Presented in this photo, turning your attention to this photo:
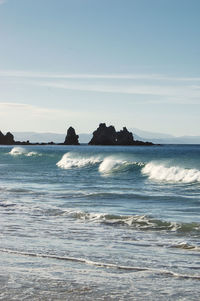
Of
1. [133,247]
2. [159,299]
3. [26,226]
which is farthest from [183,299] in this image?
[26,226]

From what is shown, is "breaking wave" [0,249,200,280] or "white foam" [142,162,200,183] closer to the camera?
"breaking wave" [0,249,200,280]

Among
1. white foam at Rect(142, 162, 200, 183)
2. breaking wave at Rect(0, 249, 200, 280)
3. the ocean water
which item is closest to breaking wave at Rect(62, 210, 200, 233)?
the ocean water

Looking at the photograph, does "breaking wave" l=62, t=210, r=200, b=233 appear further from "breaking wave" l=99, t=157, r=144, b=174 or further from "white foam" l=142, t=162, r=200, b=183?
"breaking wave" l=99, t=157, r=144, b=174

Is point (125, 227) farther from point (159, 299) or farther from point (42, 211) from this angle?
point (159, 299)

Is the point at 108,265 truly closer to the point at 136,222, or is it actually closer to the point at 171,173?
the point at 136,222

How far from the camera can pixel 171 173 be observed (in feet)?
126

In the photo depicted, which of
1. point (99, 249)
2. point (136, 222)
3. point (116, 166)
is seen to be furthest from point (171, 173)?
point (99, 249)

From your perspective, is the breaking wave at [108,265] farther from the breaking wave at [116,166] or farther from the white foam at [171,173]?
the breaking wave at [116,166]

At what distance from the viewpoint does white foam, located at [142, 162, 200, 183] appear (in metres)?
34.2

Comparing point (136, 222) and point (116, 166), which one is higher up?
point (116, 166)

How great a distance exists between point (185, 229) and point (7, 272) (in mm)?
6274

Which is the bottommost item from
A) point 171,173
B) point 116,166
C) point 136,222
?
point 136,222

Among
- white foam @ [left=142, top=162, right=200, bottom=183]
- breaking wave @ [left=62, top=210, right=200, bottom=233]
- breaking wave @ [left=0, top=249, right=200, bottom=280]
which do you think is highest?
white foam @ [left=142, top=162, right=200, bottom=183]

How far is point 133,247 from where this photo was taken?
10398 mm
